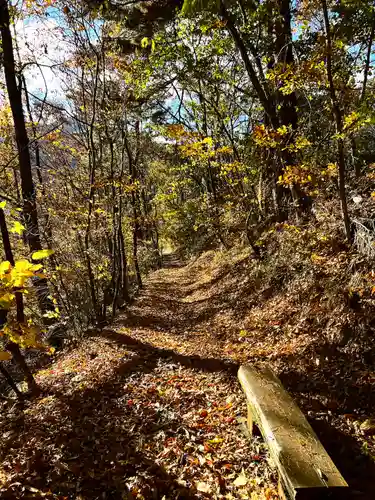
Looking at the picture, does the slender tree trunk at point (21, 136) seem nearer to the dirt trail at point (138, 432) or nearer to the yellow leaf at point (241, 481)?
the dirt trail at point (138, 432)

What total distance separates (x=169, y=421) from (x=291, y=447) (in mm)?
2006

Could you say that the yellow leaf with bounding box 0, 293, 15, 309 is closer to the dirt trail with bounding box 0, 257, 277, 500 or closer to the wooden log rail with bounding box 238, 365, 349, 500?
the dirt trail with bounding box 0, 257, 277, 500

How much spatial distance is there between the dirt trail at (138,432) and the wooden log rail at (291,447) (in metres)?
0.56

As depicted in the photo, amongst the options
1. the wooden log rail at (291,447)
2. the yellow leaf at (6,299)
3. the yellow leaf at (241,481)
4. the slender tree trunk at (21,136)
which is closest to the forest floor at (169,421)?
the yellow leaf at (241,481)

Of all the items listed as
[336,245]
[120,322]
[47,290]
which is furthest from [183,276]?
[336,245]

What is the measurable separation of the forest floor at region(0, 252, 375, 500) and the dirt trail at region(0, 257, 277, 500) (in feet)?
0.05

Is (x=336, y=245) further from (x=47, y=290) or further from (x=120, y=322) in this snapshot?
(x=47, y=290)

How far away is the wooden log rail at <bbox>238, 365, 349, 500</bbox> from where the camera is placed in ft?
9.14

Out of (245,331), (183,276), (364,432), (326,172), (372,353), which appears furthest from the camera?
(183,276)

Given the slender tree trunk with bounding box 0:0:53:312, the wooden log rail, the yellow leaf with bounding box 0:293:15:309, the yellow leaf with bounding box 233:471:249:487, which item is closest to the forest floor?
the yellow leaf with bounding box 233:471:249:487

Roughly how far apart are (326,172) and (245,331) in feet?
12.6

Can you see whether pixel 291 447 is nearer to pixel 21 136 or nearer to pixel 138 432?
pixel 138 432

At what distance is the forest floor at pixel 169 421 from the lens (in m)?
3.63

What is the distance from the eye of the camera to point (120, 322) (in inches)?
413
